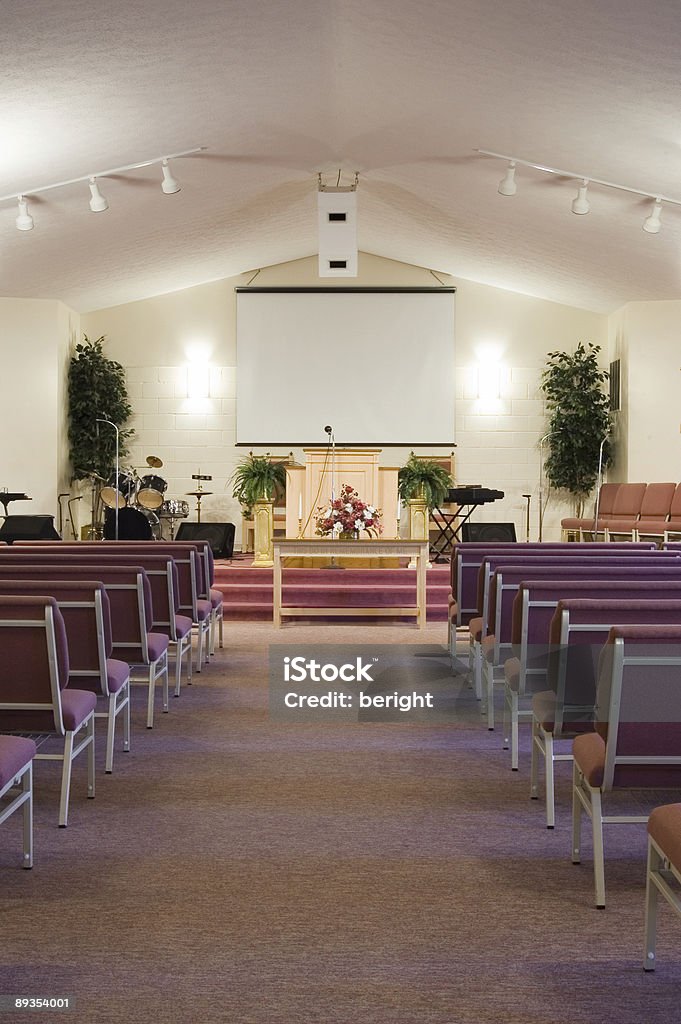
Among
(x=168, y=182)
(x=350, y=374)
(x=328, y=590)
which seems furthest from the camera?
(x=350, y=374)

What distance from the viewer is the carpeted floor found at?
2.19 meters

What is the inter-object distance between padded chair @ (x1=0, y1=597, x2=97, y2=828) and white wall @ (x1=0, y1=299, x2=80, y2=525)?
31.9ft

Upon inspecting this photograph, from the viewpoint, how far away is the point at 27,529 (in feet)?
35.3

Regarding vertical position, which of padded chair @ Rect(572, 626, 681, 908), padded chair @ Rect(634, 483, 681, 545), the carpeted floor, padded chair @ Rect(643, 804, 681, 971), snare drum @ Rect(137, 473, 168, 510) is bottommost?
the carpeted floor

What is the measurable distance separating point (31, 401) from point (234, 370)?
2808 mm

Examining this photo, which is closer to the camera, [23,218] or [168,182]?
[23,218]

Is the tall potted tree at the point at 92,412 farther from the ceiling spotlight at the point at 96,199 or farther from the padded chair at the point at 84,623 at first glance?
the padded chair at the point at 84,623

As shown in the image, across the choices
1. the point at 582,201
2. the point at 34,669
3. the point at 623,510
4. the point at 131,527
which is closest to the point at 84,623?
the point at 34,669

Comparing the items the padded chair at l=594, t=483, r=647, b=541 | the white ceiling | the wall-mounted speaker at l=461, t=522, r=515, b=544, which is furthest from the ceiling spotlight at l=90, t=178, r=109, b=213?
the padded chair at l=594, t=483, r=647, b=541

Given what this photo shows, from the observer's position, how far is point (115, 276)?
41.0ft

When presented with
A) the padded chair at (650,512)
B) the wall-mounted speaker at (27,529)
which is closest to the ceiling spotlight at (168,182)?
the wall-mounted speaker at (27,529)

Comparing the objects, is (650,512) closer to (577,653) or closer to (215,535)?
(215,535)

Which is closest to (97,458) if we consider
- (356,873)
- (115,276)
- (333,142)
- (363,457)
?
(115,276)

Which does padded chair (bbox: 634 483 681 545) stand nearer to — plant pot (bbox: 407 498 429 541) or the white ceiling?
plant pot (bbox: 407 498 429 541)
